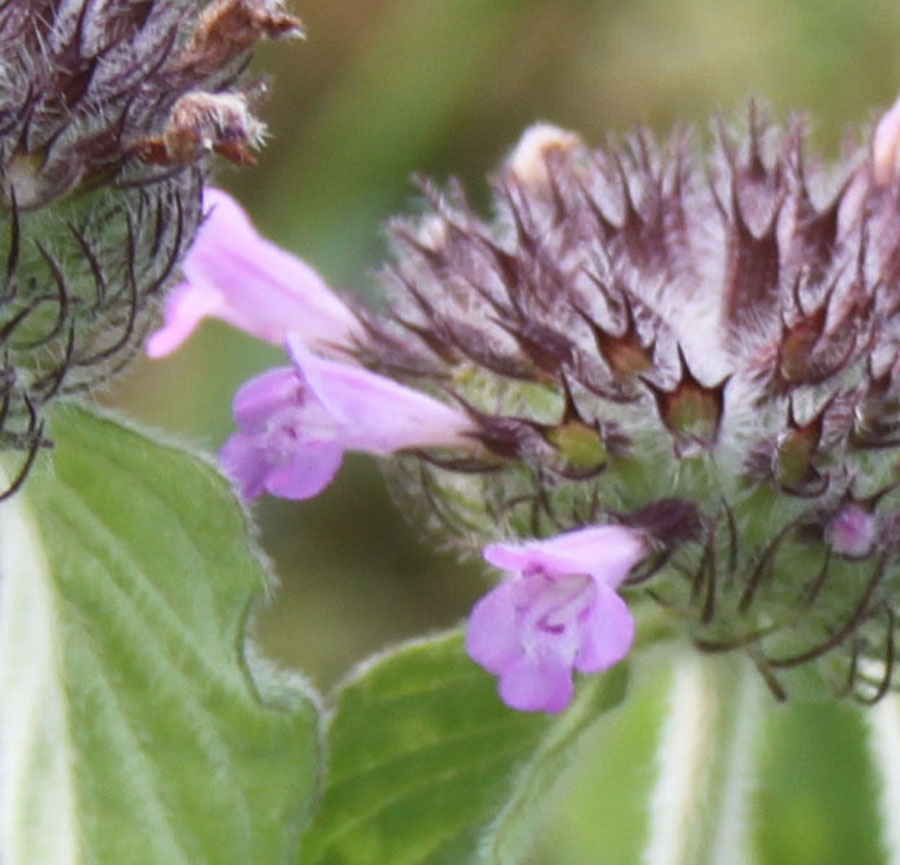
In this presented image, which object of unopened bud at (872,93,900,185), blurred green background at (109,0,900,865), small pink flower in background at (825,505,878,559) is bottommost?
blurred green background at (109,0,900,865)

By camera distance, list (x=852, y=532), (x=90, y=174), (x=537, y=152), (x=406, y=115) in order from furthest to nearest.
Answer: (x=406, y=115) < (x=537, y=152) < (x=852, y=532) < (x=90, y=174)

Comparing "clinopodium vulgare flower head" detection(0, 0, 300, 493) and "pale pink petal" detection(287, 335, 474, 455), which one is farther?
"pale pink petal" detection(287, 335, 474, 455)

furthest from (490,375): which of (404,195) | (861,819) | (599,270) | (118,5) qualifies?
(404,195)

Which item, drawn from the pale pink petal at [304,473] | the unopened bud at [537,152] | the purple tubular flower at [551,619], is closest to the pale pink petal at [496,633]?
the purple tubular flower at [551,619]

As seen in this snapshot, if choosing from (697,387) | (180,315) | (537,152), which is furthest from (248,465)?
(537,152)

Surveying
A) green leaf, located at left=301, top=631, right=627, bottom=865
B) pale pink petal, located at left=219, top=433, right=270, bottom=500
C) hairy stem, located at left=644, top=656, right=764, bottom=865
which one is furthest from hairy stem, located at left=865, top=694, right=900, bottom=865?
pale pink petal, located at left=219, top=433, right=270, bottom=500

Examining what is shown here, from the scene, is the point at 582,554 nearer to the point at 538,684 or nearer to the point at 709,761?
the point at 538,684

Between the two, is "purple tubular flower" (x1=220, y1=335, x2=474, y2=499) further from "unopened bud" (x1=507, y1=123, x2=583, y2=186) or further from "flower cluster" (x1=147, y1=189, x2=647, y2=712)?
"unopened bud" (x1=507, y1=123, x2=583, y2=186)

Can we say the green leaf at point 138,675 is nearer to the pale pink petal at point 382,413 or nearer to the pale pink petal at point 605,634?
the pale pink petal at point 382,413

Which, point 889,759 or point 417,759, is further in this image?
point 889,759
